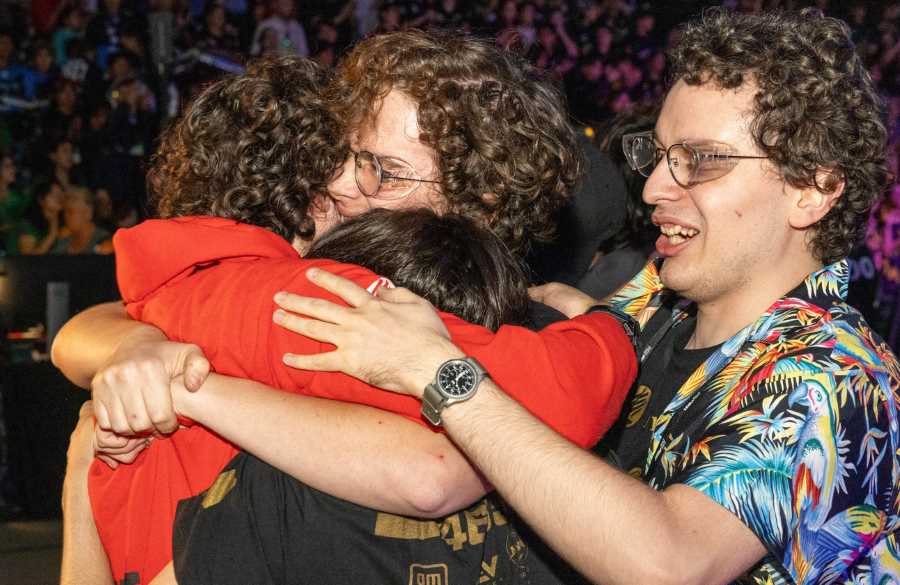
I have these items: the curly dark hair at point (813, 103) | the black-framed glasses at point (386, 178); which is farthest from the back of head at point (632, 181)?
the black-framed glasses at point (386, 178)

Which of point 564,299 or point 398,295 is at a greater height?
point 398,295

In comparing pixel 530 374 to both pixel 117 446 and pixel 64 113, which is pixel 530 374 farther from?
pixel 64 113

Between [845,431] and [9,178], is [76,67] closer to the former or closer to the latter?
[9,178]

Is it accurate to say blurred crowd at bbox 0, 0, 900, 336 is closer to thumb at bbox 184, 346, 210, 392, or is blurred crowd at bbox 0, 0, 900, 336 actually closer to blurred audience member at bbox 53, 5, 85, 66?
blurred audience member at bbox 53, 5, 85, 66

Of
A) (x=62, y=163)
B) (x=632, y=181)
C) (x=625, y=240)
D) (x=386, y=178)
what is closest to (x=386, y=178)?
(x=386, y=178)

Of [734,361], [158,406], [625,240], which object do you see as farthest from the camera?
[625,240]

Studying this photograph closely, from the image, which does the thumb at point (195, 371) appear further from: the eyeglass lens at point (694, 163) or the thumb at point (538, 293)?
the eyeglass lens at point (694, 163)

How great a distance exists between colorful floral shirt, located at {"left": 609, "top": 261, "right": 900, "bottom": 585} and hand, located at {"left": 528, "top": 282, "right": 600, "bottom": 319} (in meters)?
0.45

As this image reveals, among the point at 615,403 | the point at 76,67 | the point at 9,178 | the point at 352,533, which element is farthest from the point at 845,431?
the point at 76,67

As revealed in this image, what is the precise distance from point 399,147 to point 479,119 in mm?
193

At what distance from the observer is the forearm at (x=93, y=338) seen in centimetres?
179

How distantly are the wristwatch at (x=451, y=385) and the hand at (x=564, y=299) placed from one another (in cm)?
67

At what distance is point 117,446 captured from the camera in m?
1.72

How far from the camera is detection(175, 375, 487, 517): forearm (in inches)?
60.3
